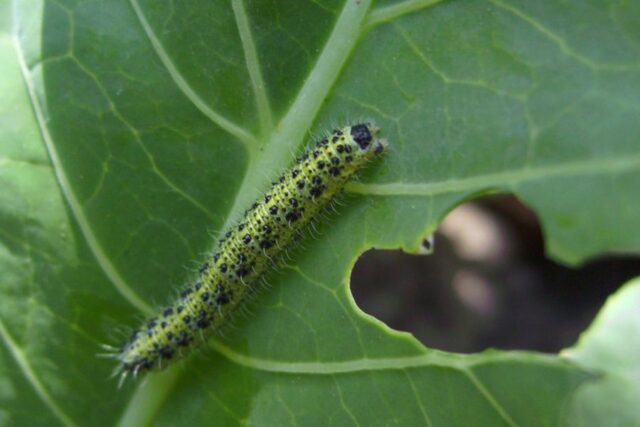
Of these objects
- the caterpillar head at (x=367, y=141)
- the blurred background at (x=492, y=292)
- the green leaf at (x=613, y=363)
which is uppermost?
the caterpillar head at (x=367, y=141)

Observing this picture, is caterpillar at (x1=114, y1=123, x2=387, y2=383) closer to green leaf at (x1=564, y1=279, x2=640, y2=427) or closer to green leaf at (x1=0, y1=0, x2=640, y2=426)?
green leaf at (x1=0, y1=0, x2=640, y2=426)

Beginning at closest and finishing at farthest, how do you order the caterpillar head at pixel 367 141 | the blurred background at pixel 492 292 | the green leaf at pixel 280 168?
the green leaf at pixel 280 168 → the caterpillar head at pixel 367 141 → the blurred background at pixel 492 292

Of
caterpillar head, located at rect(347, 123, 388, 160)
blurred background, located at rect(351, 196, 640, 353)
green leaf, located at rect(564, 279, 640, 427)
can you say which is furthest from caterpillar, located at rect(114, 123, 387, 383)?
blurred background, located at rect(351, 196, 640, 353)

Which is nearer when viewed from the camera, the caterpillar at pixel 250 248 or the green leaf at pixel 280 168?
the green leaf at pixel 280 168

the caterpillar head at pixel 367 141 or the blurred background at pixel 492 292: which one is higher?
the caterpillar head at pixel 367 141

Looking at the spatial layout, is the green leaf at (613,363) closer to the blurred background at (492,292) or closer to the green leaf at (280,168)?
the green leaf at (280,168)

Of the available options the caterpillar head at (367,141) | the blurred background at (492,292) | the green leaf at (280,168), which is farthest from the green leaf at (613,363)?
the blurred background at (492,292)
